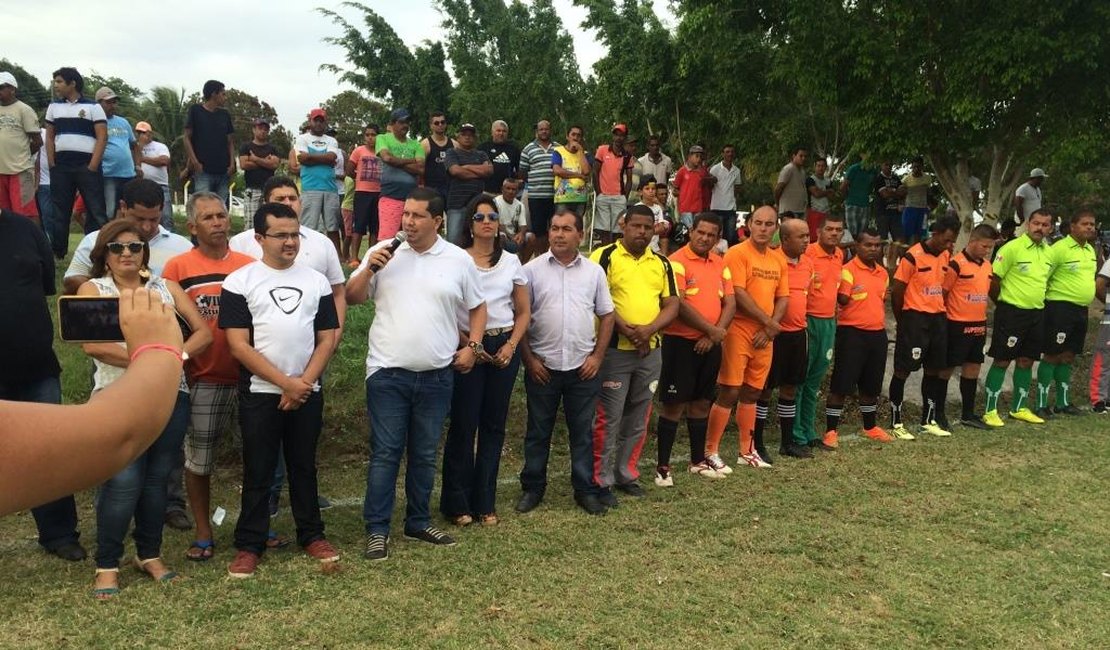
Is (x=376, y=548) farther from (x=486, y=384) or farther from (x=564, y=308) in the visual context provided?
(x=564, y=308)

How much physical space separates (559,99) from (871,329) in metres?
27.1

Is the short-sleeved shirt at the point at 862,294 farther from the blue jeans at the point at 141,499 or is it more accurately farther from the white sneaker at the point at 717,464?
the blue jeans at the point at 141,499

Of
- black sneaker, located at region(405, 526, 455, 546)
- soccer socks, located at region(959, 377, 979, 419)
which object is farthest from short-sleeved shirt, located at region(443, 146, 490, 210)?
soccer socks, located at region(959, 377, 979, 419)

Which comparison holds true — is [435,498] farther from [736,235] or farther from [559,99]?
[559,99]

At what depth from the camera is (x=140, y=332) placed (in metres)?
1.59

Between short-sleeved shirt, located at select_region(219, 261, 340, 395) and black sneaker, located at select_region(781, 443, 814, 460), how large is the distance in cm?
444

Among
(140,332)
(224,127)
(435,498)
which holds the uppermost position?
(224,127)

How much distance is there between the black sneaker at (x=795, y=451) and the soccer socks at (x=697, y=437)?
104 cm

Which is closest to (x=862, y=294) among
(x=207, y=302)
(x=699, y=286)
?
(x=699, y=286)

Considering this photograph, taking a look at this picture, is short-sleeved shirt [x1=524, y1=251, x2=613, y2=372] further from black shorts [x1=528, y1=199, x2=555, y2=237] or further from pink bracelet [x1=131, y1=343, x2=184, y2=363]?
black shorts [x1=528, y1=199, x2=555, y2=237]

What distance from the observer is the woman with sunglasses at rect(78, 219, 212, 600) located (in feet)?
13.3

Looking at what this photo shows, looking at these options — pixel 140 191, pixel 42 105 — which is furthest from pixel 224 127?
pixel 42 105

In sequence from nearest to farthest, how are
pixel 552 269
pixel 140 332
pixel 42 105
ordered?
pixel 140 332
pixel 552 269
pixel 42 105

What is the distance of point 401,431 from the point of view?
4.72 m
